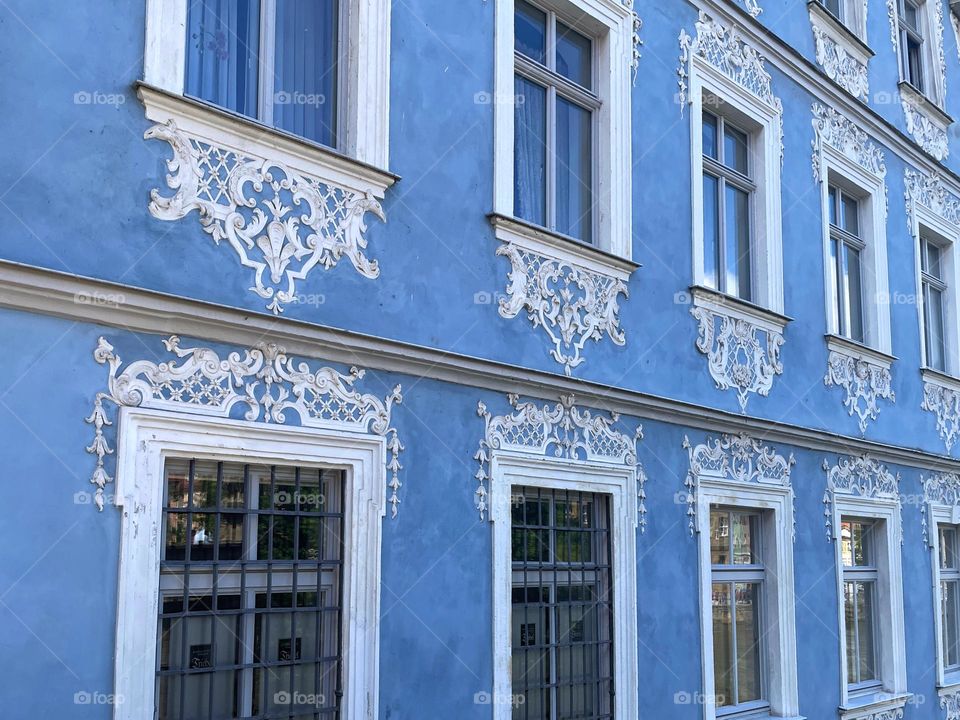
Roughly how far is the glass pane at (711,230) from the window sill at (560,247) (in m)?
1.61

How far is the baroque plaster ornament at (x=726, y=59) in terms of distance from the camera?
998cm

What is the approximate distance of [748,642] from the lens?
33.7ft

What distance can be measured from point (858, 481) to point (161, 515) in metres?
8.38

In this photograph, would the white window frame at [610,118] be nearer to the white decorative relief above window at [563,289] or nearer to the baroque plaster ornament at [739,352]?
the white decorative relief above window at [563,289]

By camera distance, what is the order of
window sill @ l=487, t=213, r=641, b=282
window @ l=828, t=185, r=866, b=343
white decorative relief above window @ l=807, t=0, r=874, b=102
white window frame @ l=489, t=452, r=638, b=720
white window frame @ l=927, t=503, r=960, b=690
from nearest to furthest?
white window frame @ l=489, t=452, r=638, b=720 < window sill @ l=487, t=213, r=641, b=282 < white decorative relief above window @ l=807, t=0, r=874, b=102 < window @ l=828, t=185, r=866, b=343 < white window frame @ l=927, t=503, r=960, b=690

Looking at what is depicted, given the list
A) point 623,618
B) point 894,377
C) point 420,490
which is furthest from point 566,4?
point 894,377

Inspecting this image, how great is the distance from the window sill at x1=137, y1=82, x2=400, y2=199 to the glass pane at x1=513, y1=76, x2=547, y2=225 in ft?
4.95

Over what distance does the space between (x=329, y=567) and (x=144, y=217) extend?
2172mm

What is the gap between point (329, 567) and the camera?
6.64 meters

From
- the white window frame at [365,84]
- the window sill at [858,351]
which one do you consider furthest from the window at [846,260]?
the white window frame at [365,84]

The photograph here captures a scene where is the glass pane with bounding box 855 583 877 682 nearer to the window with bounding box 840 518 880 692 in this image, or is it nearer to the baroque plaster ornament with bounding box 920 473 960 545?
the window with bounding box 840 518 880 692

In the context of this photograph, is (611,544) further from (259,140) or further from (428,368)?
(259,140)

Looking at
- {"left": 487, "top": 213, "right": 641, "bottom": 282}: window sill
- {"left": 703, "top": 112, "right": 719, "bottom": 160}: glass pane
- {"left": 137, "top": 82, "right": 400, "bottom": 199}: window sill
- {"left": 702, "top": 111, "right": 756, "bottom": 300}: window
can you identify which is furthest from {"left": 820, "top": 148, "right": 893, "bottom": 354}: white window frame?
{"left": 137, "top": 82, "right": 400, "bottom": 199}: window sill

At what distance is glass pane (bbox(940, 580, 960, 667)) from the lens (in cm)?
1400
